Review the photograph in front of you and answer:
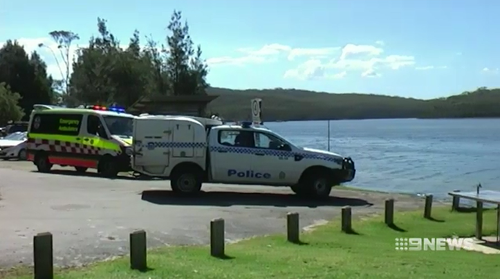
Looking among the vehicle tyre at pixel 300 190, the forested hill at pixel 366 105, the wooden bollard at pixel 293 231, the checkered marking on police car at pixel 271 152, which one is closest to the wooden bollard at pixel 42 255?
the wooden bollard at pixel 293 231

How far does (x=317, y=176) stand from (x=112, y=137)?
27.2ft

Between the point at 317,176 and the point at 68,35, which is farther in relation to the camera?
Answer: the point at 68,35

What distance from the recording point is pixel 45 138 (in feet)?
84.9

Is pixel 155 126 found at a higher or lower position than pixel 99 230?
higher

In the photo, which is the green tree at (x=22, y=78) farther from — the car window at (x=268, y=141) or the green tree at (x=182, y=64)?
the car window at (x=268, y=141)

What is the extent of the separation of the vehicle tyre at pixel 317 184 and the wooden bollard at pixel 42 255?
1184 centimetres

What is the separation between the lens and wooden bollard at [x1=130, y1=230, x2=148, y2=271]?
27.6ft

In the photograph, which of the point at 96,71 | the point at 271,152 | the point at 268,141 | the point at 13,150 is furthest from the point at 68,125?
the point at 96,71

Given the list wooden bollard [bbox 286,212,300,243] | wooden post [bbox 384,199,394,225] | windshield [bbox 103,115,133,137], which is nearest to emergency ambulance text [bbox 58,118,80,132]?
windshield [bbox 103,115,133,137]

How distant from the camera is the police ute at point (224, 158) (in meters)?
18.9

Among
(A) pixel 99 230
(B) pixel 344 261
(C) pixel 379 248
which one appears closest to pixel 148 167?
(A) pixel 99 230

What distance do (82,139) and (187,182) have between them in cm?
729

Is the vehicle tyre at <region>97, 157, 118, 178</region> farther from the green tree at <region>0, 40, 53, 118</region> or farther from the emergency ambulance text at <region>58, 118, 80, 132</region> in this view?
the green tree at <region>0, 40, 53, 118</region>

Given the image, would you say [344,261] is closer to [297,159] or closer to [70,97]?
[297,159]
